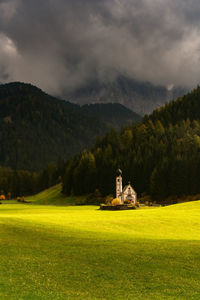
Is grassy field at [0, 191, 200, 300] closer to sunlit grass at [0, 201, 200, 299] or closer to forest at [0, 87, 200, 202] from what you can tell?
sunlit grass at [0, 201, 200, 299]

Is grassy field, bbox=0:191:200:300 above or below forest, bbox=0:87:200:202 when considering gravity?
below

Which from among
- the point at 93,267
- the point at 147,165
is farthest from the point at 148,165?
the point at 93,267

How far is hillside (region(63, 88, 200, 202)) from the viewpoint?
124 metres

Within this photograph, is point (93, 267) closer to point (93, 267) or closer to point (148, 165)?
point (93, 267)

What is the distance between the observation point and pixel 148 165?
141625mm

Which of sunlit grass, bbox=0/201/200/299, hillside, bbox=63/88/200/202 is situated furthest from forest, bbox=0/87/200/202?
sunlit grass, bbox=0/201/200/299

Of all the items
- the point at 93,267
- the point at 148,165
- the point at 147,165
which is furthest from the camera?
the point at 147,165

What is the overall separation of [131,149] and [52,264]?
152 metres

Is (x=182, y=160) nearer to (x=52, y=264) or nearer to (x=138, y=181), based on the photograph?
(x=138, y=181)

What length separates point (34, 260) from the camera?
18.0m

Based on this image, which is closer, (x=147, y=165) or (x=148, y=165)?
(x=148, y=165)

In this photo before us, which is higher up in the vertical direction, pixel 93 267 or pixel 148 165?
pixel 148 165

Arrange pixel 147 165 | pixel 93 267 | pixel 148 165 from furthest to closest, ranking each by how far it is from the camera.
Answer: pixel 147 165, pixel 148 165, pixel 93 267

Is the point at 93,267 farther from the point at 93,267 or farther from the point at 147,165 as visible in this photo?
the point at 147,165
